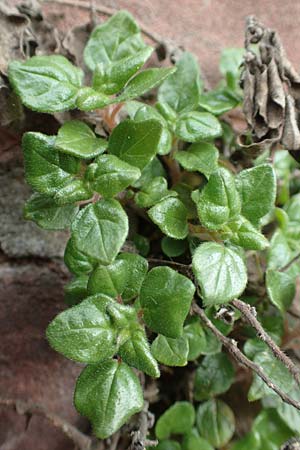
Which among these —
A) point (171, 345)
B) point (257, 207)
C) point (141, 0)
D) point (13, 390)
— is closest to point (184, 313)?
point (171, 345)

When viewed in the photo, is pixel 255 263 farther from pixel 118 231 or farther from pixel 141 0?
pixel 141 0

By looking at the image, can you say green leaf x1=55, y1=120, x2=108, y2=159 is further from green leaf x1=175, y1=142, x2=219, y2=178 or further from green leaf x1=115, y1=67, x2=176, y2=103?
green leaf x1=175, y1=142, x2=219, y2=178

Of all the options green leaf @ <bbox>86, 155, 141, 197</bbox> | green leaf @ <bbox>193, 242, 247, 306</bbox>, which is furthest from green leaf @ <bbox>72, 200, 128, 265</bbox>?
green leaf @ <bbox>193, 242, 247, 306</bbox>

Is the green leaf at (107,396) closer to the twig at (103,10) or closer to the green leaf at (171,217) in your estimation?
the green leaf at (171,217)

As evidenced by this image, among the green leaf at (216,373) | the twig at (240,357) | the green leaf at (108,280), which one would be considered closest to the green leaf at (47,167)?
the green leaf at (108,280)

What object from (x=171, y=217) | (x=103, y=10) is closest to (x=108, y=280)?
(x=171, y=217)

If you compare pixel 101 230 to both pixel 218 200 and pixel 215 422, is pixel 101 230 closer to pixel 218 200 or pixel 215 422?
pixel 218 200
